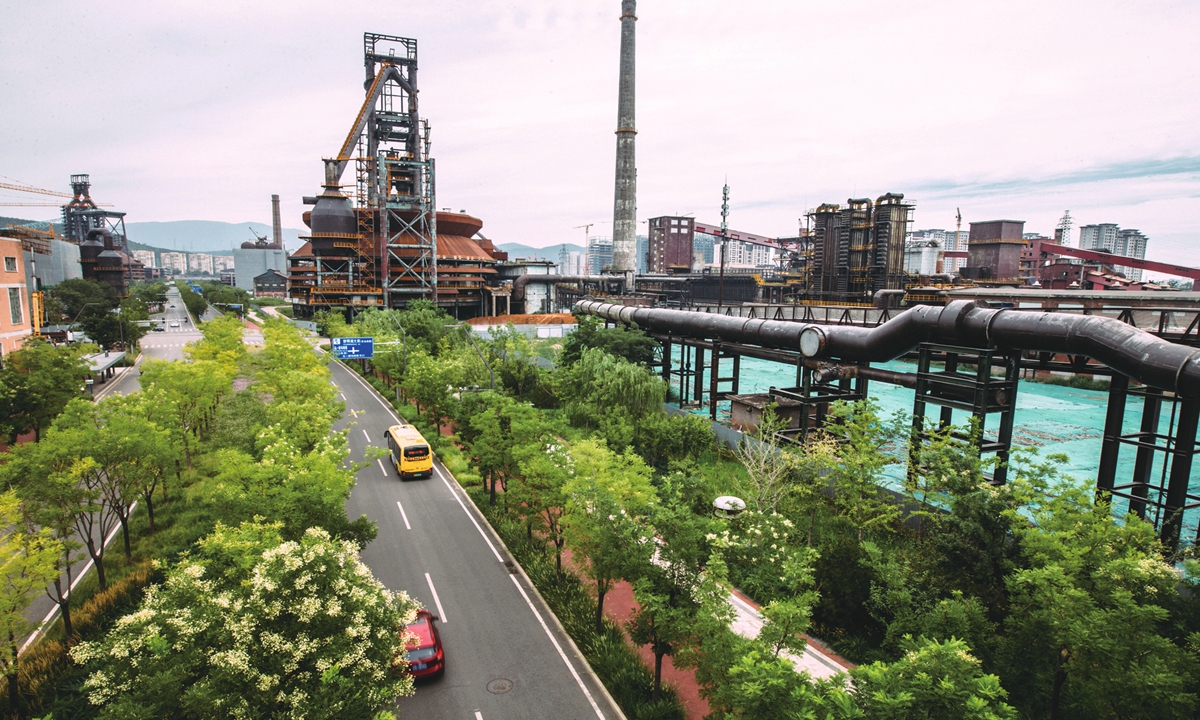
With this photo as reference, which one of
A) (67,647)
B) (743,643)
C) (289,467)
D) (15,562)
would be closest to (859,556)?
(743,643)

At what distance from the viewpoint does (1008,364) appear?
21.3m

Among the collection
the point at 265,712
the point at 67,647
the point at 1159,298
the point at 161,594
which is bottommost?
the point at 67,647

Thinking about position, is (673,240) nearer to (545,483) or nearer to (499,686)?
(545,483)

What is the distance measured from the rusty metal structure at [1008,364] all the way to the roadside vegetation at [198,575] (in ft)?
62.6

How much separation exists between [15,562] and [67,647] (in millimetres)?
5063

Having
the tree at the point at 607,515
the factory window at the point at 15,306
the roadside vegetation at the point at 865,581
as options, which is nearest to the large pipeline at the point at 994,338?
the roadside vegetation at the point at 865,581

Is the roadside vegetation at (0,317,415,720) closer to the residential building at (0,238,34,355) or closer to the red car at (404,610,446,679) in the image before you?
the red car at (404,610,446,679)

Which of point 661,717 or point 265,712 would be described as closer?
point 265,712

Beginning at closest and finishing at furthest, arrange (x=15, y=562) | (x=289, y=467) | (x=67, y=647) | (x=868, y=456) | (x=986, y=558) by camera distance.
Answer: (x=15, y=562) < (x=986, y=558) < (x=67, y=647) < (x=289, y=467) < (x=868, y=456)

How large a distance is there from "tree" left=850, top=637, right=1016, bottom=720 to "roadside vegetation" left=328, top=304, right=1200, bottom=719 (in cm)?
4

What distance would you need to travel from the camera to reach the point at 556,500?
20219mm

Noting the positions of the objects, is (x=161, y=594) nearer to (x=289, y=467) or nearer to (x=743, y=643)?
(x=289, y=467)

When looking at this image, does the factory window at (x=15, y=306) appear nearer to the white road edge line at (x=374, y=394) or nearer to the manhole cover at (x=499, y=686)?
the white road edge line at (x=374, y=394)

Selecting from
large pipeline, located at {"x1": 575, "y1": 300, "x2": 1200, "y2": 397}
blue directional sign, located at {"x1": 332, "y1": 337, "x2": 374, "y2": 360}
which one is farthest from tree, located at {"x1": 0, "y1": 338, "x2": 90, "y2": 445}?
large pipeline, located at {"x1": 575, "y1": 300, "x2": 1200, "y2": 397}
